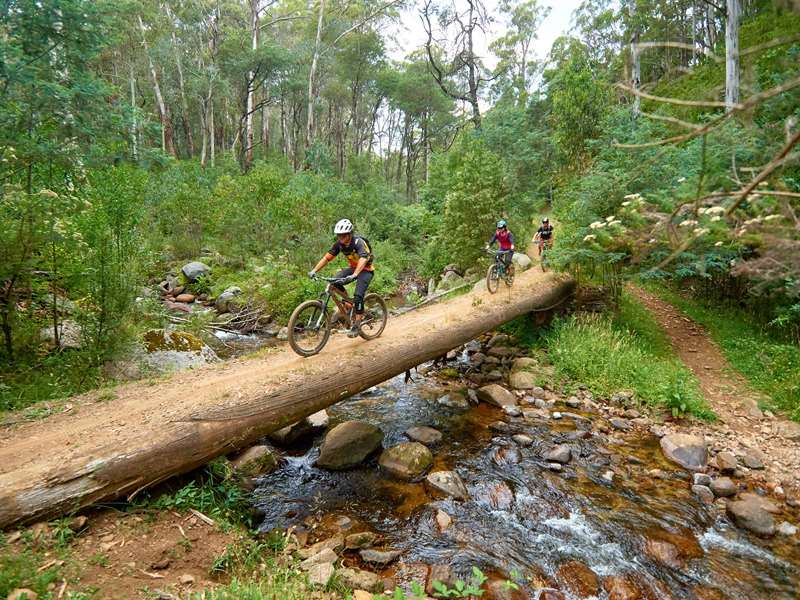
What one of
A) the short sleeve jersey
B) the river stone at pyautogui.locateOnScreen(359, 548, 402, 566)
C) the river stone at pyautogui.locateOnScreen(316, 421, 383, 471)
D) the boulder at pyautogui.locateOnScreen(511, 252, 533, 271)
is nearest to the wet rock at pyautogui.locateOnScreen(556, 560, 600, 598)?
the river stone at pyautogui.locateOnScreen(359, 548, 402, 566)

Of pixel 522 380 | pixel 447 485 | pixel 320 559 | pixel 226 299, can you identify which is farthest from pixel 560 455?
pixel 226 299

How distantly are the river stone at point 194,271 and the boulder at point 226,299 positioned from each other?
74.9 inches

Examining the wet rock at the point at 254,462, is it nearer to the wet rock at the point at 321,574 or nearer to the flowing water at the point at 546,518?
the flowing water at the point at 546,518

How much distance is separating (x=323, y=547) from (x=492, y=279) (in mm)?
8652

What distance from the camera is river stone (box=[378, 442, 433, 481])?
6.95 m

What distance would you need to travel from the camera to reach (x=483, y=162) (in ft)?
49.7

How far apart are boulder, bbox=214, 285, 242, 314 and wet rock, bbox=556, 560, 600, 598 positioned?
12.6 meters

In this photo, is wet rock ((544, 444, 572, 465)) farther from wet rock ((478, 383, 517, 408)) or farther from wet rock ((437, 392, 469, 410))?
wet rock ((437, 392, 469, 410))

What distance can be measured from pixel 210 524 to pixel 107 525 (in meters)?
1.02

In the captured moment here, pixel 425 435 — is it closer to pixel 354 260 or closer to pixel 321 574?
pixel 354 260

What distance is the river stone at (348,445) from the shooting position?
7.16 metres

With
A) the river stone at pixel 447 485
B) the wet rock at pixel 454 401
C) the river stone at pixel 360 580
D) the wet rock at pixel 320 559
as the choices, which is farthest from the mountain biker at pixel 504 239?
the river stone at pixel 360 580

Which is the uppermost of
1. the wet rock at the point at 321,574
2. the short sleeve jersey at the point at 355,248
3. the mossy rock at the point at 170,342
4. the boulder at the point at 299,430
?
the short sleeve jersey at the point at 355,248

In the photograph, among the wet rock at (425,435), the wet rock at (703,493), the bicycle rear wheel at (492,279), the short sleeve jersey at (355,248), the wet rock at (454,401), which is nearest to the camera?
the wet rock at (703,493)
